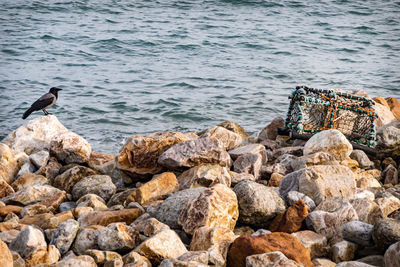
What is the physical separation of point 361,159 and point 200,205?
3.00m

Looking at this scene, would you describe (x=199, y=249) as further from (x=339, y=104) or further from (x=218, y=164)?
(x=339, y=104)

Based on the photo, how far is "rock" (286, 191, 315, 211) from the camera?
4.23m

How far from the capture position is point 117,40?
16625mm

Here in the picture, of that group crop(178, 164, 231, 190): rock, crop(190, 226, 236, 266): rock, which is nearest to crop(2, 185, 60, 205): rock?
crop(178, 164, 231, 190): rock

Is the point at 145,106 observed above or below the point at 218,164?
below

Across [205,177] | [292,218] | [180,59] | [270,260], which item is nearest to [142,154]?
[205,177]

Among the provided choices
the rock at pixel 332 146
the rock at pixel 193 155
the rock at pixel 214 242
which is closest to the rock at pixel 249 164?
the rock at pixel 193 155

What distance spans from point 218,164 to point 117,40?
12107 millimetres

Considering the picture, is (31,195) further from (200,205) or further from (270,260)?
(270,260)

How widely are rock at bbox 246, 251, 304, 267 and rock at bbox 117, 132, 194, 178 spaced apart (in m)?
2.75

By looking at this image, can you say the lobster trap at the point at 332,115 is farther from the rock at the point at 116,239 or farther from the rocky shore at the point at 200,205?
the rock at the point at 116,239

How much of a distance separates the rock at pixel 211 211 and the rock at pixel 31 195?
1969 mm

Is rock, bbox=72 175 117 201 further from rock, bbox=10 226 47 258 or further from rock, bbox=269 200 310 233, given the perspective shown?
rock, bbox=269 200 310 233

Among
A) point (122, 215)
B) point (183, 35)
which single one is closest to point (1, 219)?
point (122, 215)
